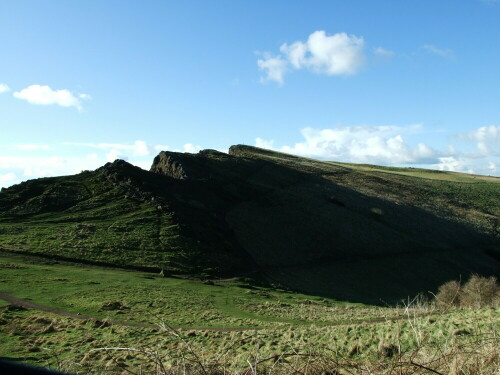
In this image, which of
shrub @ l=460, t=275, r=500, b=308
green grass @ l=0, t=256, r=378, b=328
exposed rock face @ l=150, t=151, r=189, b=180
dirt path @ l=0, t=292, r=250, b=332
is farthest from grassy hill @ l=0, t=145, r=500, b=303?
dirt path @ l=0, t=292, r=250, b=332

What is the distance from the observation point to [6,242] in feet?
150

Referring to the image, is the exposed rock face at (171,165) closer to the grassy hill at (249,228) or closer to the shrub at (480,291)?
the grassy hill at (249,228)

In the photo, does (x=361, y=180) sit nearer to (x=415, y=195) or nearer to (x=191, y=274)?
(x=415, y=195)

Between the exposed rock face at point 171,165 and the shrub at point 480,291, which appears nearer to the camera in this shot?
the shrub at point 480,291

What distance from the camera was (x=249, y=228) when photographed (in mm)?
62469

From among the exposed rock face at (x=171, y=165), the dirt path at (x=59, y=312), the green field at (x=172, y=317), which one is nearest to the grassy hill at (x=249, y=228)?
the exposed rock face at (x=171, y=165)

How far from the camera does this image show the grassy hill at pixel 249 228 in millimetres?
49062

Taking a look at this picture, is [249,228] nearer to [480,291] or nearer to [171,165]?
[171,165]

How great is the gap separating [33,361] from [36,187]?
176 feet

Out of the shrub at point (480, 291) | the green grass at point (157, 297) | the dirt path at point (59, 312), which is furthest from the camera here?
the shrub at point (480, 291)

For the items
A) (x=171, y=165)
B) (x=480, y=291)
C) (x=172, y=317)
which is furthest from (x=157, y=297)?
(x=171, y=165)

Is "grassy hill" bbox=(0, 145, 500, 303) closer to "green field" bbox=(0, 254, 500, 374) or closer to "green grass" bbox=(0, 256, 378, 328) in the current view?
"green grass" bbox=(0, 256, 378, 328)

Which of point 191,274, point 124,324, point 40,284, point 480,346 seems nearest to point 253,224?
point 191,274

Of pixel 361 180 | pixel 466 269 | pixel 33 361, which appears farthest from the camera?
pixel 361 180
